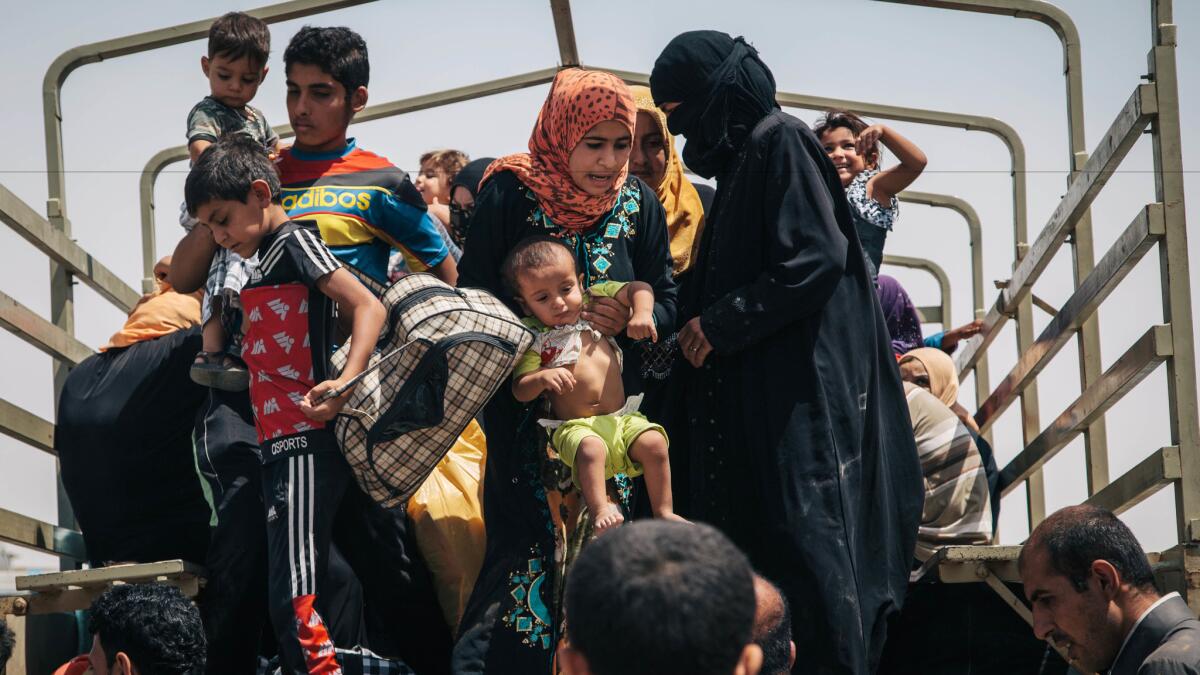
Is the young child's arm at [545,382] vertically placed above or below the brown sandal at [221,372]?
below

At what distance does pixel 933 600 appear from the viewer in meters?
4.99

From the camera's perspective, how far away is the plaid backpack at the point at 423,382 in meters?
4.14

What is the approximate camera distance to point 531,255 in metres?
4.29

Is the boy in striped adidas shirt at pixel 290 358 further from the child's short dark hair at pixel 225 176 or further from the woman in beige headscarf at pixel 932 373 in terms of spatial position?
the woman in beige headscarf at pixel 932 373

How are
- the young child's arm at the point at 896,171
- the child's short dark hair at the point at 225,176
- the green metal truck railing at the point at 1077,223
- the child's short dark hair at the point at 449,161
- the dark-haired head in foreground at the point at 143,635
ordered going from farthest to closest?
the child's short dark hair at the point at 449,161 → the young child's arm at the point at 896,171 → the green metal truck railing at the point at 1077,223 → the child's short dark hair at the point at 225,176 → the dark-haired head in foreground at the point at 143,635

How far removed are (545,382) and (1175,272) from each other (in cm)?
180

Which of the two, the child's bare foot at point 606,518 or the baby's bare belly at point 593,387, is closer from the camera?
the child's bare foot at point 606,518

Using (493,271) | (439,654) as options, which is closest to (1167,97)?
(493,271)

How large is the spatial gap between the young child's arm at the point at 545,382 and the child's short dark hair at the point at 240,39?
1.73 m

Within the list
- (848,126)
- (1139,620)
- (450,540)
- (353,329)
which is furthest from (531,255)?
(848,126)

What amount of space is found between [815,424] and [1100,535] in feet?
2.58

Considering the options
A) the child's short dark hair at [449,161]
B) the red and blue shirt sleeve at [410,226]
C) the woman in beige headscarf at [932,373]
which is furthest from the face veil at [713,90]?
the child's short dark hair at [449,161]

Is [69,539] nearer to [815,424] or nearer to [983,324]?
[815,424]

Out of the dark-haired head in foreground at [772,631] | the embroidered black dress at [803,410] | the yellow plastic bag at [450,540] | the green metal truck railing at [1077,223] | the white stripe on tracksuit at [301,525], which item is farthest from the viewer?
the green metal truck railing at [1077,223]
